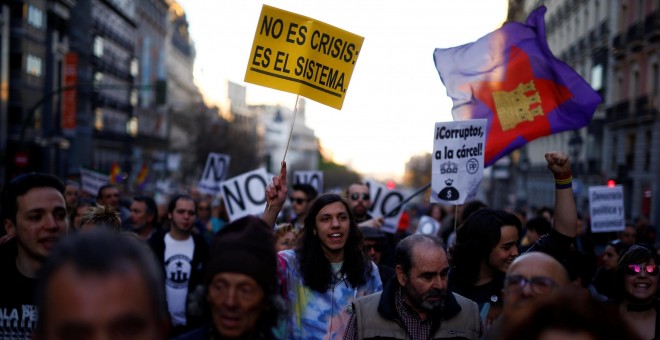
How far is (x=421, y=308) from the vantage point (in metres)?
4.23

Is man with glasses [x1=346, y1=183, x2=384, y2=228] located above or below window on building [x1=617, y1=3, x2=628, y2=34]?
below

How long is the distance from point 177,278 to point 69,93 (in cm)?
4063

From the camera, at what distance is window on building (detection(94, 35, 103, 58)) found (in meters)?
60.4

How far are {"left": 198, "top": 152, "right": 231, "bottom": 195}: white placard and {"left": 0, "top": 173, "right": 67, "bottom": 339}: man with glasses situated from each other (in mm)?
12138

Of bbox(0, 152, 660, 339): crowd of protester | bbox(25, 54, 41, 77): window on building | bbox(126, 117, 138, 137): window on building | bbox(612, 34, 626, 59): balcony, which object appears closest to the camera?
bbox(0, 152, 660, 339): crowd of protester

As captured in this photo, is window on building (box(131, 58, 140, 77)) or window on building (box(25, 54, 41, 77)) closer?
window on building (box(25, 54, 41, 77))

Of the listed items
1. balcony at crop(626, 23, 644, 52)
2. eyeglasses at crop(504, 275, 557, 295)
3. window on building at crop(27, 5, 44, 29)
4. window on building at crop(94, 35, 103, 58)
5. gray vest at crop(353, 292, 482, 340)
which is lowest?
gray vest at crop(353, 292, 482, 340)

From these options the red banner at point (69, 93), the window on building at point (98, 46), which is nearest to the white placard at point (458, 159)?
the red banner at point (69, 93)

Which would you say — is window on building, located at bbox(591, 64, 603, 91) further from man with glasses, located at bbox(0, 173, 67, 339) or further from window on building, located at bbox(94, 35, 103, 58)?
man with glasses, located at bbox(0, 173, 67, 339)

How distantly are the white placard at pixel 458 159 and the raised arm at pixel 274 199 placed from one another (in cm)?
201

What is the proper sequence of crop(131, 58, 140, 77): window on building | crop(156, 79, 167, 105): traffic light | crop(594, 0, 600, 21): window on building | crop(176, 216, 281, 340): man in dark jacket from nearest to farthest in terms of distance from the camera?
crop(176, 216, 281, 340): man in dark jacket, crop(156, 79, 167, 105): traffic light, crop(594, 0, 600, 21): window on building, crop(131, 58, 140, 77): window on building

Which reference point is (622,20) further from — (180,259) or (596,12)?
(180,259)

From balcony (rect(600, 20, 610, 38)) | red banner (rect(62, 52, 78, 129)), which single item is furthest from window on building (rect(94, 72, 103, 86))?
balcony (rect(600, 20, 610, 38))

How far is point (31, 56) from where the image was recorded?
42688mm
